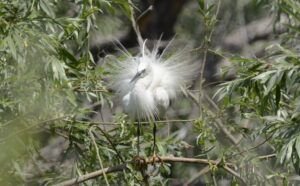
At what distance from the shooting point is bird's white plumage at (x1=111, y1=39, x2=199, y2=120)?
2.30m

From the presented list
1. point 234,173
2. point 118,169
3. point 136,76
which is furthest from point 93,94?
point 234,173

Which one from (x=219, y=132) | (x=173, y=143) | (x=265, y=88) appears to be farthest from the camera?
(x=219, y=132)

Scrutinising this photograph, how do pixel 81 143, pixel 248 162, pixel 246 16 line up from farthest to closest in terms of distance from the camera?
1. pixel 246 16
2. pixel 81 143
3. pixel 248 162

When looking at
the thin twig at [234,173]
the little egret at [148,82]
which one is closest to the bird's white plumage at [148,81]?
the little egret at [148,82]

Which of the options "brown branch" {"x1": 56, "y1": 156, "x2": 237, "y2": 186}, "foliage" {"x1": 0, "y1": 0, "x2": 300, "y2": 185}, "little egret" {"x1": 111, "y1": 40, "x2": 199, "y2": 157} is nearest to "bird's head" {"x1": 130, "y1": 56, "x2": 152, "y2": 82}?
"little egret" {"x1": 111, "y1": 40, "x2": 199, "y2": 157}

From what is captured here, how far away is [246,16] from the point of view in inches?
180

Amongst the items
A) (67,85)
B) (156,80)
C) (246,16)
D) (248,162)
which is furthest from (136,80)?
(246,16)

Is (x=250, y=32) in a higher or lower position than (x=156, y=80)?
lower

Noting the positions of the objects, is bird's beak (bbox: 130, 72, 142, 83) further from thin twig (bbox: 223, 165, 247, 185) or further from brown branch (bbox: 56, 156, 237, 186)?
thin twig (bbox: 223, 165, 247, 185)

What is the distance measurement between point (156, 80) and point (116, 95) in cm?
16

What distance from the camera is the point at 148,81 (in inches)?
92.4

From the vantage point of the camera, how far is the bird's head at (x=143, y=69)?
2.33 m

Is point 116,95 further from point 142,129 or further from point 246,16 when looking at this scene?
point 246,16

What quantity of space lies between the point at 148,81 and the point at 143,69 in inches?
1.8
